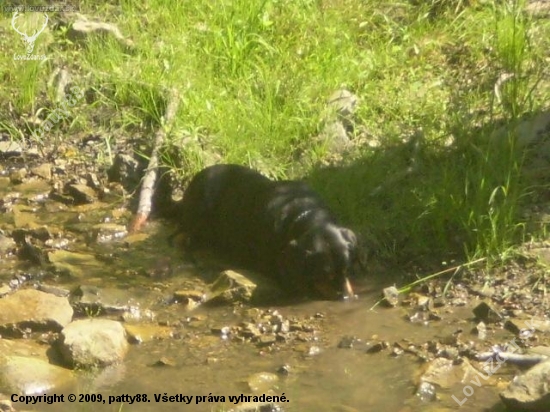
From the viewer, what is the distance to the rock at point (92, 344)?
14.6 ft

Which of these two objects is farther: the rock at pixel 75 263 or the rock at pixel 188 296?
the rock at pixel 75 263

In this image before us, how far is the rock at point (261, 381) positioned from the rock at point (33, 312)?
3.32ft

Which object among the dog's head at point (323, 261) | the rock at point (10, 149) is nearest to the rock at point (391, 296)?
the dog's head at point (323, 261)

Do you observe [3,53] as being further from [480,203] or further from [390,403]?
Answer: [390,403]

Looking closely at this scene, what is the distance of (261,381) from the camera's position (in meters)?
4.38

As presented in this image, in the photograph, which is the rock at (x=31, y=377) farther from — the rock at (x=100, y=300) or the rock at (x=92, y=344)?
the rock at (x=100, y=300)

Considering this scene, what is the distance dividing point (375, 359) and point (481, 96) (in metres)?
2.81

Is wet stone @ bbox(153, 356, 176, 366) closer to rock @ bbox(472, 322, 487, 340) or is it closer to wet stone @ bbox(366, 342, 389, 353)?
wet stone @ bbox(366, 342, 389, 353)

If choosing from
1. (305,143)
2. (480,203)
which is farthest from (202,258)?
(480,203)

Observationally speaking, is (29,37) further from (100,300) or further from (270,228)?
(100,300)

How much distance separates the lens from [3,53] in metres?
7.67

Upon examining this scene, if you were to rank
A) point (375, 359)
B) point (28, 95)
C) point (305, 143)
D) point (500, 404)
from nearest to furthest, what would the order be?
1. point (500, 404)
2. point (375, 359)
3. point (305, 143)
4. point (28, 95)

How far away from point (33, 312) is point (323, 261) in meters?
1.48

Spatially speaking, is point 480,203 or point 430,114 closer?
point 480,203
